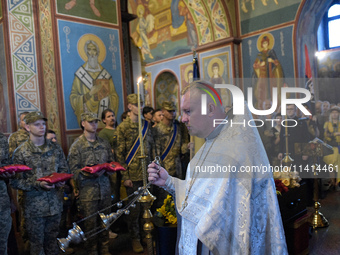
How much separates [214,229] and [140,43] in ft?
43.7

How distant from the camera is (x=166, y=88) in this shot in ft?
47.8

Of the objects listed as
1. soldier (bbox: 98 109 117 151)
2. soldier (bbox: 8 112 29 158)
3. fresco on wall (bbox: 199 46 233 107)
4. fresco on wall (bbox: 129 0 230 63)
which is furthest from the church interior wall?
fresco on wall (bbox: 129 0 230 63)

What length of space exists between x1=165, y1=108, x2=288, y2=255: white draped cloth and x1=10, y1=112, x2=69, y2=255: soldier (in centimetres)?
186

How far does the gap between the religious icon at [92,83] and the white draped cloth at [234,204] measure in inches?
147

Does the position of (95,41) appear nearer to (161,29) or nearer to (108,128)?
(108,128)

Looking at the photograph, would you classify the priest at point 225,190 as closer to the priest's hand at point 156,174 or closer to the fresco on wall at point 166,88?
the priest's hand at point 156,174

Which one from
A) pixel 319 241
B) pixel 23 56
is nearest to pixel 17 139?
pixel 23 56

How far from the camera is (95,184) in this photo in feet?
11.9

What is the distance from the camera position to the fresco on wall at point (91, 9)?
511cm

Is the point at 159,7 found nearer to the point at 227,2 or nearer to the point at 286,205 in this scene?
the point at 227,2

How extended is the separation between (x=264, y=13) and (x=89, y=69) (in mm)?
5323

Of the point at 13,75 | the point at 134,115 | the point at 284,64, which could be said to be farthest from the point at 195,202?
the point at 284,64

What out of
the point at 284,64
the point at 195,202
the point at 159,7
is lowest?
the point at 195,202

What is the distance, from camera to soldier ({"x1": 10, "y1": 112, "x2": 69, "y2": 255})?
125 inches
